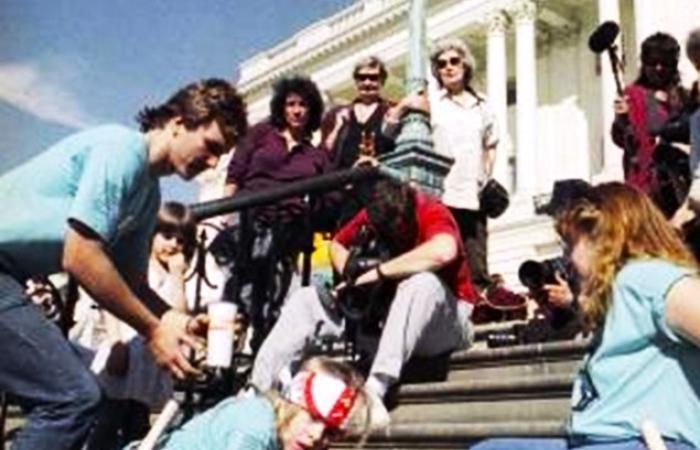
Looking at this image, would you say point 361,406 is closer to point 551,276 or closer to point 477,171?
point 551,276

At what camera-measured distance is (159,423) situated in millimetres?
3902

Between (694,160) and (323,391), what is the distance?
270cm

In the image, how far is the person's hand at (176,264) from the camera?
6.68 metres

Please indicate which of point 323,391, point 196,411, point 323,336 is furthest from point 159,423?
point 323,336

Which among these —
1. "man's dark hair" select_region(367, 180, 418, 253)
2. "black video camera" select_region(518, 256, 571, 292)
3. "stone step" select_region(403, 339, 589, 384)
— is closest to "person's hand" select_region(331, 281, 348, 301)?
"man's dark hair" select_region(367, 180, 418, 253)

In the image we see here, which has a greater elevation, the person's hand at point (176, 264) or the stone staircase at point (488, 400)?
the person's hand at point (176, 264)

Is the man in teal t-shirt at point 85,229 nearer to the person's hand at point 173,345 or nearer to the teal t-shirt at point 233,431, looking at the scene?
the person's hand at point 173,345

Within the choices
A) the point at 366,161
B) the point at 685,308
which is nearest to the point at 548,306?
the point at 366,161

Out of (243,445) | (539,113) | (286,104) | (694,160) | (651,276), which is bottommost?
(243,445)

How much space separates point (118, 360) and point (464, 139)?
3.46 metres

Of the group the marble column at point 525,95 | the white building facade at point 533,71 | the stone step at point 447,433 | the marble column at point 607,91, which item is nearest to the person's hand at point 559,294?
the stone step at point 447,433

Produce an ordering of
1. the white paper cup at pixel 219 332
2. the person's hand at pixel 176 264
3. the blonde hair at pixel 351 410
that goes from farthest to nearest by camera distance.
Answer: the person's hand at pixel 176 264, the blonde hair at pixel 351 410, the white paper cup at pixel 219 332

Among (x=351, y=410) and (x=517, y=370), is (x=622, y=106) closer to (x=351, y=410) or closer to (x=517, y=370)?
(x=517, y=370)

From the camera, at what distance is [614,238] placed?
3469mm
